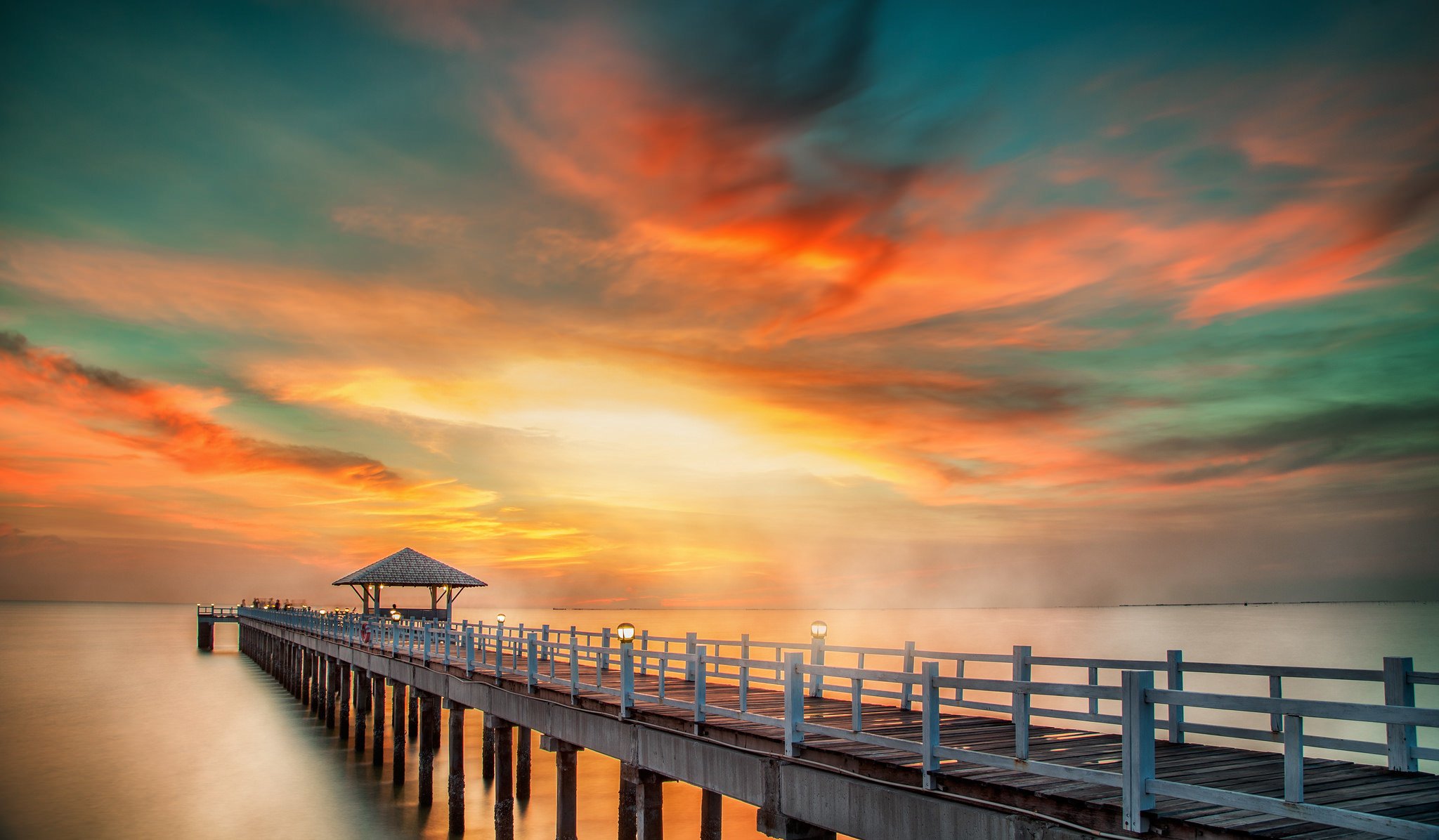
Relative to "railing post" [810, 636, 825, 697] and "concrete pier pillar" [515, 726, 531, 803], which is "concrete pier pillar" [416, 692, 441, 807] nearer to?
"concrete pier pillar" [515, 726, 531, 803]

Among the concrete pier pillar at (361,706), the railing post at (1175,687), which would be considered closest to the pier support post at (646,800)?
the railing post at (1175,687)

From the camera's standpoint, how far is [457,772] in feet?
86.4

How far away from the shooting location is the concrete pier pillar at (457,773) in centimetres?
2552

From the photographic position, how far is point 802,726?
11961mm

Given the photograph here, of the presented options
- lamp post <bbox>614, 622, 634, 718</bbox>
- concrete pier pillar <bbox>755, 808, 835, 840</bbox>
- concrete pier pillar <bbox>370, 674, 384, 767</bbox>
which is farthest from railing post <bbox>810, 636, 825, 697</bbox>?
concrete pier pillar <bbox>370, 674, 384, 767</bbox>

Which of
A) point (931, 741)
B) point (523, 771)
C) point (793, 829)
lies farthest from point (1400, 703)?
point (523, 771)

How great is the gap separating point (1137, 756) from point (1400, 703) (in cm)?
456

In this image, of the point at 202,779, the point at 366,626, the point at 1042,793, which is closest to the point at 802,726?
the point at 1042,793

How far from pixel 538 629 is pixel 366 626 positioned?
52.4 ft

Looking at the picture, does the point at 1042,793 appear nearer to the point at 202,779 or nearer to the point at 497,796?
the point at 497,796

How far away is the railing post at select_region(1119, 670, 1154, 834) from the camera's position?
26.0 ft

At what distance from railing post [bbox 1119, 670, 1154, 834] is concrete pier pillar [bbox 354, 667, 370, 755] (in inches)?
1337

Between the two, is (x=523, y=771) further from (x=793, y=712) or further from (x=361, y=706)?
(x=793, y=712)

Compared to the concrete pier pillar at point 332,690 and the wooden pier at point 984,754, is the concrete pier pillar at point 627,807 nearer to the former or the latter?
the wooden pier at point 984,754
